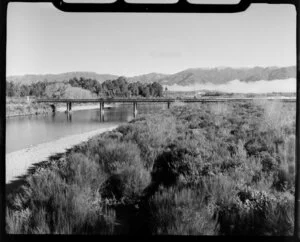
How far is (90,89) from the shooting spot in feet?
9.84

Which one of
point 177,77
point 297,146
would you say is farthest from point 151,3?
point 177,77

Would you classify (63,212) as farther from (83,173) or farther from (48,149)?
(48,149)

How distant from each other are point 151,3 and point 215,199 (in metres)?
1.61

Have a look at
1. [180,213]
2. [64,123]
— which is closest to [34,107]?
[64,123]

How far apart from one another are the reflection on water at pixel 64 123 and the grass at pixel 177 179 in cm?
16

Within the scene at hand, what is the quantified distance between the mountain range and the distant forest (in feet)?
0.18

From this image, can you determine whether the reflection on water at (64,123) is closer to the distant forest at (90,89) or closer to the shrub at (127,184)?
the distant forest at (90,89)

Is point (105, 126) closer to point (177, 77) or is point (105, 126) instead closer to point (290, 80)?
point (177, 77)

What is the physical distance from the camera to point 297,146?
1626 mm

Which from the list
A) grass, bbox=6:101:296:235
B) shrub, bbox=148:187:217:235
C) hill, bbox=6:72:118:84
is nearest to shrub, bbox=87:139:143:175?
grass, bbox=6:101:296:235

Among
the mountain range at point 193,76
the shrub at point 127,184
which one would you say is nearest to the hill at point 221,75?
the mountain range at point 193,76

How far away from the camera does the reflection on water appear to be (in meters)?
3.46

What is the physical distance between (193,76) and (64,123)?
3.07 metres

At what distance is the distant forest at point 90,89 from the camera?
2773 mm
